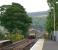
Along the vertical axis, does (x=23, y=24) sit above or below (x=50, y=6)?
below

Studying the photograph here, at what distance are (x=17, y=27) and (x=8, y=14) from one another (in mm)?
6662

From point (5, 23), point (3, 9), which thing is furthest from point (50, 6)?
point (3, 9)

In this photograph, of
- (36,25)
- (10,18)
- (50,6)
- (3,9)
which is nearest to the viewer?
(50,6)

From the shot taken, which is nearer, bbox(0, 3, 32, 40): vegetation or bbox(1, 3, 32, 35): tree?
bbox(0, 3, 32, 40): vegetation

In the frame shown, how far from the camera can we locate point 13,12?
77812 mm

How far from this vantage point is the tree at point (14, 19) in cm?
7309

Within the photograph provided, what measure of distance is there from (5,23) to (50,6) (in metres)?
13.1

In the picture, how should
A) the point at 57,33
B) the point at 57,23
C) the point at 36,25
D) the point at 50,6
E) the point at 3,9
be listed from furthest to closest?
the point at 36,25, the point at 3,9, the point at 50,6, the point at 57,23, the point at 57,33

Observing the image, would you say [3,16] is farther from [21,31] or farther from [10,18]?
[21,31]

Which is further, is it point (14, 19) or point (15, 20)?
point (15, 20)

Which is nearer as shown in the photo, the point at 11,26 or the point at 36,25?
the point at 11,26

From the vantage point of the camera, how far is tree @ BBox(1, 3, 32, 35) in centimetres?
7309

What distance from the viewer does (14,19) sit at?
7544 cm

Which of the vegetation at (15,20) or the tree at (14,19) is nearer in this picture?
the vegetation at (15,20)
